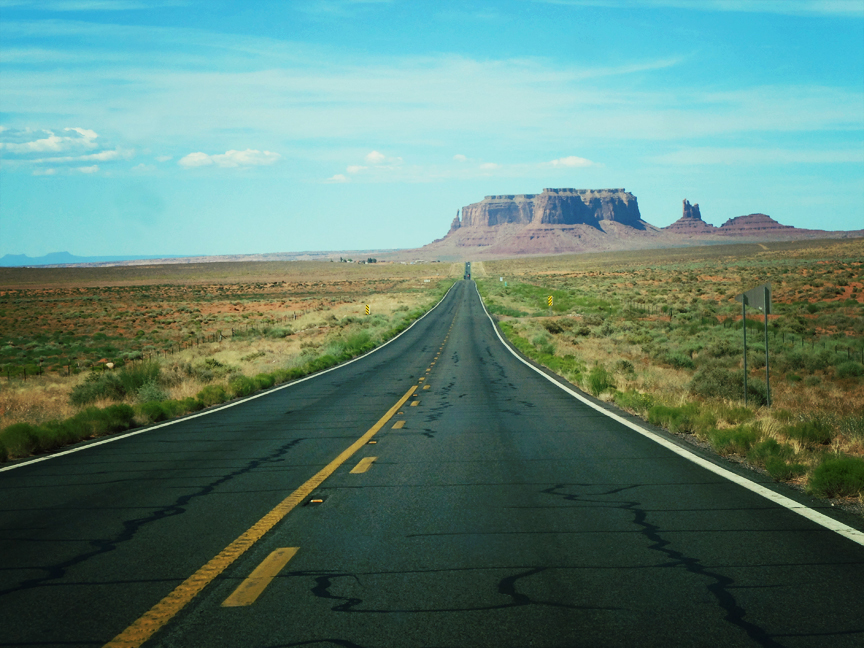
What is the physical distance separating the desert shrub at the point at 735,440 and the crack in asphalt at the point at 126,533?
221 inches

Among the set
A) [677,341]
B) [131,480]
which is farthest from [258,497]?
[677,341]

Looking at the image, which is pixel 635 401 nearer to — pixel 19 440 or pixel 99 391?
pixel 19 440

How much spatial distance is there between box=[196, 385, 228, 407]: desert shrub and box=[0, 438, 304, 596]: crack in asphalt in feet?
23.8

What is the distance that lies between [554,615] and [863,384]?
20025 mm

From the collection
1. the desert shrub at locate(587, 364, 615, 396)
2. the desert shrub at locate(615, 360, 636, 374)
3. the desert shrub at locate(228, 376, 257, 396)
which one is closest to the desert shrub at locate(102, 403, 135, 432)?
the desert shrub at locate(228, 376, 257, 396)

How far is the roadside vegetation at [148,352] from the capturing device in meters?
13.2

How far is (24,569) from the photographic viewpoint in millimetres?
4758

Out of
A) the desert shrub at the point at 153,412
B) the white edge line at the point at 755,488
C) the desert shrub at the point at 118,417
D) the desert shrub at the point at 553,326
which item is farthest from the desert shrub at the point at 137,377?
the desert shrub at the point at 553,326

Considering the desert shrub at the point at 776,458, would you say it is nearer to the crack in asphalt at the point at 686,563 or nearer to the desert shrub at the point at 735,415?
the crack in asphalt at the point at 686,563

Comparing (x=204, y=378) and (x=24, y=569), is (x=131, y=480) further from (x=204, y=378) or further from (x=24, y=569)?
(x=204, y=378)

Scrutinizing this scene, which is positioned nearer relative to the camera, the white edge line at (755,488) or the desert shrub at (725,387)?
the white edge line at (755,488)

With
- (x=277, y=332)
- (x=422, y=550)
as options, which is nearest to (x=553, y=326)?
(x=277, y=332)

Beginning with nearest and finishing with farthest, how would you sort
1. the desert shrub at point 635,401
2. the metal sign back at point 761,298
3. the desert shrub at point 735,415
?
the desert shrub at point 735,415 < the metal sign back at point 761,298 < the desert shrub at point 635,401

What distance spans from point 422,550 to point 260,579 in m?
1.17
